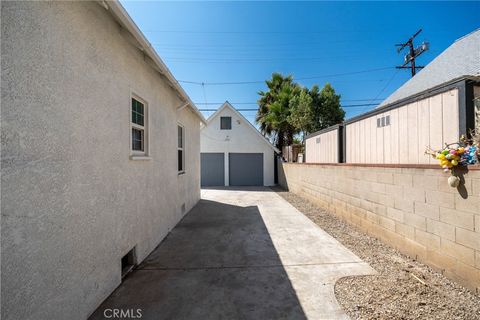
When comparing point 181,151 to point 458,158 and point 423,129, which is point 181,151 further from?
point 458,158

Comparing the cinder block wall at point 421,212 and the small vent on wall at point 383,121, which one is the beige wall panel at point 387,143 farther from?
the cinder block wall at point 421,212

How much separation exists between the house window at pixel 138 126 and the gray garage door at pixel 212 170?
10434 mm

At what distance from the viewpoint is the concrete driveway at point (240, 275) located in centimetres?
235

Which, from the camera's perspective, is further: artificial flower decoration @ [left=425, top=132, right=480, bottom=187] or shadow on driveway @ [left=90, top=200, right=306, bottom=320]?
artificial flower decoration @ [left=425, top=132, right=480, bottom=187]

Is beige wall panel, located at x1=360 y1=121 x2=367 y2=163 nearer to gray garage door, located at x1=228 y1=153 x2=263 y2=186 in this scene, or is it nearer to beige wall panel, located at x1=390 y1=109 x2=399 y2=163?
beige wall panel, located at x1=390 y1=109 x2=399 y2=163

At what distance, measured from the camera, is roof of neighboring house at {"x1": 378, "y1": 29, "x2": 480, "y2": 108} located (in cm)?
662

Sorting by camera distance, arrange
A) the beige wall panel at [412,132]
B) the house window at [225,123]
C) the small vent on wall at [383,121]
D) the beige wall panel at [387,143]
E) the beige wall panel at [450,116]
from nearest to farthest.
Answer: the beige wall panel at [450,116], the beige wall panel at [412,132], the beige wall panel at [387,143], the small vent on wall at [383,121], the house window at [225,123]

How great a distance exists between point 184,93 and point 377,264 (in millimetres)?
5494

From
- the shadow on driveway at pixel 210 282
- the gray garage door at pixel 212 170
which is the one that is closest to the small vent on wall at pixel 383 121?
the shadow on driveway at pixel 210 282

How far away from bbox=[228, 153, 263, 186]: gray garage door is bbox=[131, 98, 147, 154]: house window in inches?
413

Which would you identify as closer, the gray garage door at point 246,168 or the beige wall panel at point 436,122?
→ the beige wall panel at point 436,122

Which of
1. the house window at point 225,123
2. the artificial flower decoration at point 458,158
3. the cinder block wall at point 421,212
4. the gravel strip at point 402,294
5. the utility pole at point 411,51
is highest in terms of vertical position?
the utility pole at point 411,51

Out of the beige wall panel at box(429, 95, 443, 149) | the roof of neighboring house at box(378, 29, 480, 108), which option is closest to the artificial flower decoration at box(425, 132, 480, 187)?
the beige wall panel at box(429, 95, 443, 149)

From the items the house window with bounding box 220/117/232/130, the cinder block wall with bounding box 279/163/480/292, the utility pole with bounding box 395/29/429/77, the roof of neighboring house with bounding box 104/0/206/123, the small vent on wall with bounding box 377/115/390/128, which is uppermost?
the utility pole with bounding box 395/29/429/77
